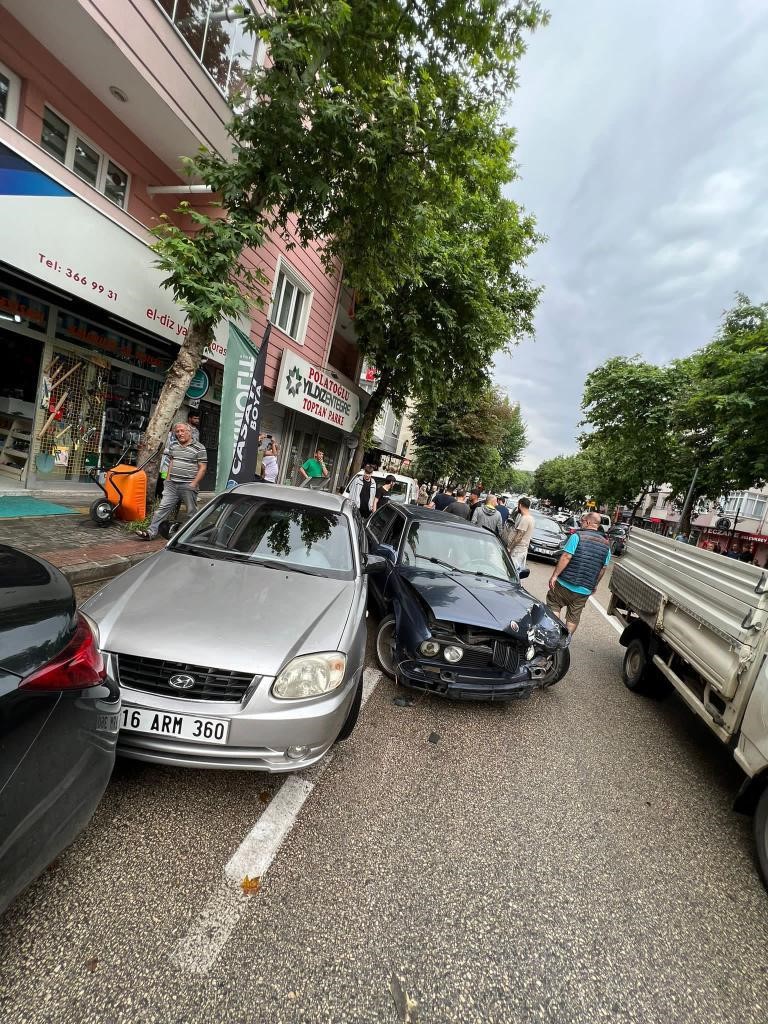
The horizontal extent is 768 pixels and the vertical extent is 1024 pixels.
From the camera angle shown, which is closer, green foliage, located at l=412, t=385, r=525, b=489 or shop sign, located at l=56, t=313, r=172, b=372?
shop sign, located at l=56, t=313, r=172, b=372

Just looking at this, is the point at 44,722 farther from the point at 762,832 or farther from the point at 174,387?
the point at 174,387

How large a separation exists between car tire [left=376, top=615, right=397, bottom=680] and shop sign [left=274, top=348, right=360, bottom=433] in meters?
9.17

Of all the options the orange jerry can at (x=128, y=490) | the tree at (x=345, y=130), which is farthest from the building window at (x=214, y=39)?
the orange jerry can at (x=128, y=490)

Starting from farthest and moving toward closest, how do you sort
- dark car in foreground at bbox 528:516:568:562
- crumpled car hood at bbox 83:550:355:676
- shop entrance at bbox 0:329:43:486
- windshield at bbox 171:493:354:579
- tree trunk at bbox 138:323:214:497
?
dark car in foreground at bbox 528:516:568:562 < shop entrance at bbox 0:329:43:486 < tree trunk at bbox 138:323:214:497 < windshield at bbox 171:493:354:579 < crumpled car hood at bbox 83:550:355:676

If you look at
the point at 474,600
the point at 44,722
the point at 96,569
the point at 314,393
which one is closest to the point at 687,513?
the point at 314,393

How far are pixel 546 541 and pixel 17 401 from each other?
47.8ft

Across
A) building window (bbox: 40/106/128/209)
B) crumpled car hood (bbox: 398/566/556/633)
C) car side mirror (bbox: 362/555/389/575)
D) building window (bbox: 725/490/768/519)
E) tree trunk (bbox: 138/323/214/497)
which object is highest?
building window (bbox: 40/106/128/209)

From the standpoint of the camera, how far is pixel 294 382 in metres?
12.6

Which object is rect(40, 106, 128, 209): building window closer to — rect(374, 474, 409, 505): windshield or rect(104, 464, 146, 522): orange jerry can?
rect(104, 464, 146, 522): orange jerry can

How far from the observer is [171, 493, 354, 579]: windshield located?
345cm

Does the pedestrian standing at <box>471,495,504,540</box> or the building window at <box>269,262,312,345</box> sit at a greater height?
the building window at <box>269,262,312,345</box>

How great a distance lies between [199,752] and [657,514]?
62646 mm

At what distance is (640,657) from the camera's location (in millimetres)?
5102

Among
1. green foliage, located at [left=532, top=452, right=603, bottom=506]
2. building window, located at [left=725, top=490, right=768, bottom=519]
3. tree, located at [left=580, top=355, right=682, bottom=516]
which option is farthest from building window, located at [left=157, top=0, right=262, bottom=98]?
green foliage, located at [left=532, top=452, right=603, bottom=506]
